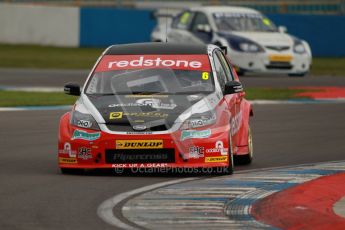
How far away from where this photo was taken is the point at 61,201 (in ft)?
35.5

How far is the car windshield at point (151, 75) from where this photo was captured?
44.2 feet

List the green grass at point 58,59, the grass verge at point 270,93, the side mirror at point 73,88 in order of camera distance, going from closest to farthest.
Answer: the side mirror at point 73,88, the grass verge at point 270,93, the green grass at point 58,59

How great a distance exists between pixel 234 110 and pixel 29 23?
26.0 m

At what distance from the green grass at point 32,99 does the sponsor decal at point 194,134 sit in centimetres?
896

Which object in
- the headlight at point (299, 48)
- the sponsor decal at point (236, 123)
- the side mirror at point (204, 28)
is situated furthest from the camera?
the side mirror at point (204, 28)

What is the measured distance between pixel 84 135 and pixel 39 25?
26672mm

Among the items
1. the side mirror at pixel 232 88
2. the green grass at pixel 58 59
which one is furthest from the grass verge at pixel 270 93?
the side mirror at pixel 232 88

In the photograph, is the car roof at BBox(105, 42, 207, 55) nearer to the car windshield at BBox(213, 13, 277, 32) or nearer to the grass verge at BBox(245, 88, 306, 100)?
the grass verge at BBox(245, 88, 306, 100)

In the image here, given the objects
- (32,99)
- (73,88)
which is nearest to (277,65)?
(32,99)

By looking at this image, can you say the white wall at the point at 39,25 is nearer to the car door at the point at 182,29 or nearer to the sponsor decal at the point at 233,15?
the car door at the point at 182,29

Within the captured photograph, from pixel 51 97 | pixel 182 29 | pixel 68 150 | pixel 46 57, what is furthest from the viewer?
pixel 46 57

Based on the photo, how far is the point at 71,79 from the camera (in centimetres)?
2789

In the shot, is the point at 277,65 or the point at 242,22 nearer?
the point at 277,65

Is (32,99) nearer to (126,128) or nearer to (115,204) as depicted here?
(126,128)
